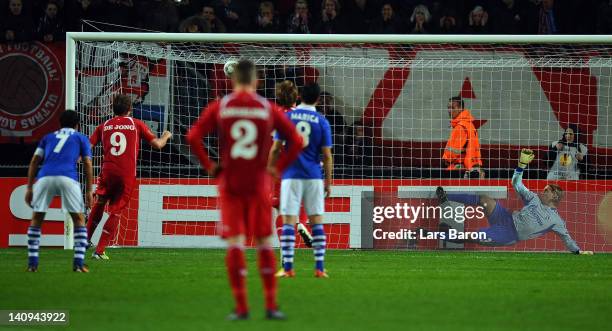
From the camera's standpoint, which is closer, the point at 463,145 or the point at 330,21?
the point at 463,145

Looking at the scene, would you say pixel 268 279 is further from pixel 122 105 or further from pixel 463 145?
pixel 463 145

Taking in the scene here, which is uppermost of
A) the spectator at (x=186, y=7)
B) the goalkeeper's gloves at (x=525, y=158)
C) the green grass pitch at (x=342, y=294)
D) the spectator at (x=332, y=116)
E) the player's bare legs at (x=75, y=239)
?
the spectator at (x=186, y=7)

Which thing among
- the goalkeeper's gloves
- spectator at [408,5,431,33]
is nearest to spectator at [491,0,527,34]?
spectator at [408,5,431,33]

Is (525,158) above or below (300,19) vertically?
below

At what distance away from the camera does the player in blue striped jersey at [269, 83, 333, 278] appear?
1197 cm

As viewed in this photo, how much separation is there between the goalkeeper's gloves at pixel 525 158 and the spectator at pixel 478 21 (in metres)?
3.55

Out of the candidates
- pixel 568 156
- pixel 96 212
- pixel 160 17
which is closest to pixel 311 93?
pixel 96 212

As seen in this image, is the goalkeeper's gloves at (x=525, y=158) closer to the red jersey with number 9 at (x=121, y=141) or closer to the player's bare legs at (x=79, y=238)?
the red jersey with number 9 at (x=121, y=141)

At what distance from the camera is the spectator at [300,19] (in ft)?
66.6

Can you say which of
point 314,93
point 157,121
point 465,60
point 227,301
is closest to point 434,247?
point 465,60

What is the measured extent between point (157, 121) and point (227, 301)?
917 centimetres

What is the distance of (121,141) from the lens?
→ 15055 mm

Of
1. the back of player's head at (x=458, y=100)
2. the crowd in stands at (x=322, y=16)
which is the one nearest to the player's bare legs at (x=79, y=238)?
the crowd in stands at (x=322, y=16)

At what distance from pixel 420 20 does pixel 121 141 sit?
7.14 metres
